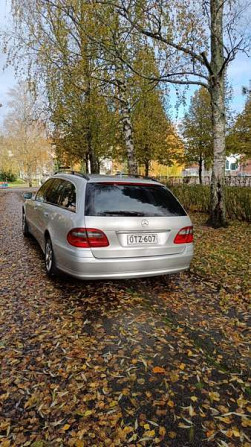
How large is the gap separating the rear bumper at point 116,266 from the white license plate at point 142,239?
7.7 inches

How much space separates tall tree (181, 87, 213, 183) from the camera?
23.1m

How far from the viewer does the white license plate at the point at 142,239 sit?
3.76m

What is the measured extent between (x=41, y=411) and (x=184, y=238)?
8.95 ft

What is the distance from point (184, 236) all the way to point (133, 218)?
0.86m

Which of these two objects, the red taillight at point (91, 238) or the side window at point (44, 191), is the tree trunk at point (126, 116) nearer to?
the side window at point (44, 191)

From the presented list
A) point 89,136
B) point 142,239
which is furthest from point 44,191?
point 89,136

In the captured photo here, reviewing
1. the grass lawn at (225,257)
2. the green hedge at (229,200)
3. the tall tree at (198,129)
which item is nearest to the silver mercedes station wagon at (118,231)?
the grass lawn at (225,257)

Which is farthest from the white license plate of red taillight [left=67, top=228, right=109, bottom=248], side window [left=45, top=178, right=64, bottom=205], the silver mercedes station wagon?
side window [left=45, top=178, right=64, bottom=205]

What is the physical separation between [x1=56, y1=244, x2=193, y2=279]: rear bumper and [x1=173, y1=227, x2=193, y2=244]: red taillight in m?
0.24

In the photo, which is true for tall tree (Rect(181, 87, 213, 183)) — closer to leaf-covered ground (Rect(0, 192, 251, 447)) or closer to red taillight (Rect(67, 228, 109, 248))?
leaf-covered ground (Rect(0, 192, 251, 447))

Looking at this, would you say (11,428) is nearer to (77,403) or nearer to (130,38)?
(77,403)

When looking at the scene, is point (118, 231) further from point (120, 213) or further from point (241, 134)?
point (241, 134)

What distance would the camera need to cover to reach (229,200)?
10.1 meters

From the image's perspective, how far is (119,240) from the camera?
371 cm
